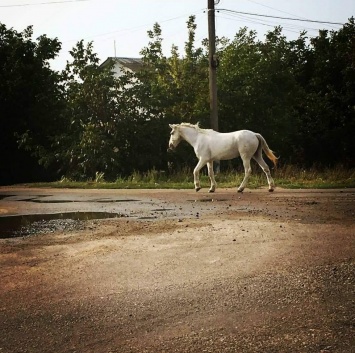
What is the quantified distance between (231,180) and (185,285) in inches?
525

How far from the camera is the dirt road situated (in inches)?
169

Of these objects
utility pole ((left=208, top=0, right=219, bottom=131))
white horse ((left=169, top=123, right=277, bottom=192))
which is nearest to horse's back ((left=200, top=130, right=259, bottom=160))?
white horse ((left=169, top=123, right=277, bottom=192))

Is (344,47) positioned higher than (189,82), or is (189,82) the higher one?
(344,47)

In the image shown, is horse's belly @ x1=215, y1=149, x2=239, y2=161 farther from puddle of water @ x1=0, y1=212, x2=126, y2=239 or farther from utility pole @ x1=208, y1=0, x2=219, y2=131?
puddle of water @ x1=0, y1=212, x2=126, y2=239

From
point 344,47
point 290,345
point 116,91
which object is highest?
point 344,47

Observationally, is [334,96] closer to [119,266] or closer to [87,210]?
[87,210]

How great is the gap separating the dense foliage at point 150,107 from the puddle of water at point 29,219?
369 inches

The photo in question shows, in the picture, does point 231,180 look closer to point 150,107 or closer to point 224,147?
point 224,147

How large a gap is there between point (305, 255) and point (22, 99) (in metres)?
22.1

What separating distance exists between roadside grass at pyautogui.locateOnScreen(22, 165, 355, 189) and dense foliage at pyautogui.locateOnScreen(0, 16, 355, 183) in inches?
40.9

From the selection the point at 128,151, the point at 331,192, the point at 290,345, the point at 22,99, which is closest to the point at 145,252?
the point at 290,345

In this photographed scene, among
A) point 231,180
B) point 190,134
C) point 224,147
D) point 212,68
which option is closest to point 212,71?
point 212,68

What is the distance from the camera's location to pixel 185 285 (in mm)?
5734

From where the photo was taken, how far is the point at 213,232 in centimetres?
881
